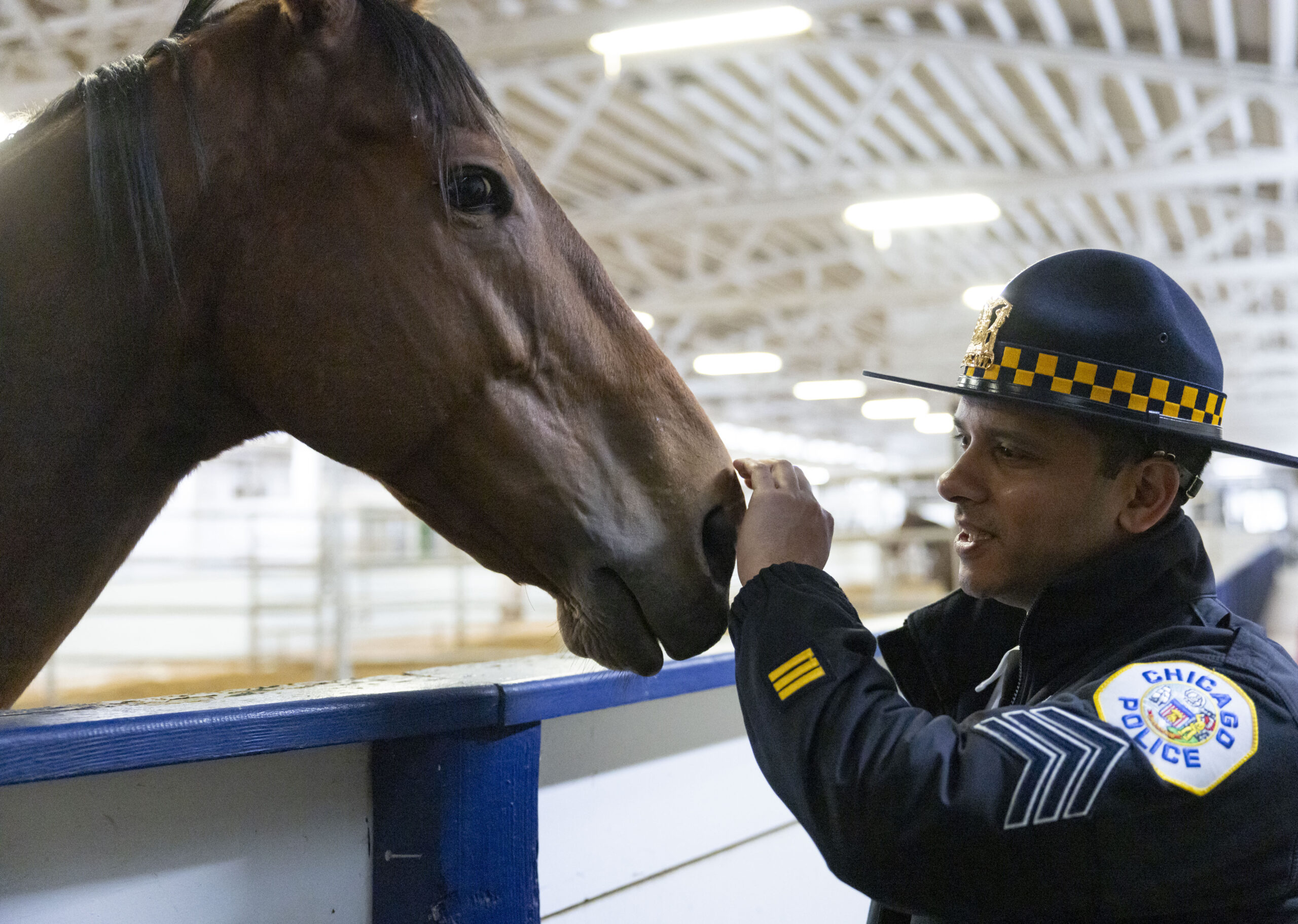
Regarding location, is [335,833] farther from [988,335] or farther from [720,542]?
[988,335]

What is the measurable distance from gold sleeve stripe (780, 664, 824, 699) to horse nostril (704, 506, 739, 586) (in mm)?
304

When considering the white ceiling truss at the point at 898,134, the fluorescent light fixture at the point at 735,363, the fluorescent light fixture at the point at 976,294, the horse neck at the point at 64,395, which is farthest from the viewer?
the fluorescent light fixture at the point at 735,363

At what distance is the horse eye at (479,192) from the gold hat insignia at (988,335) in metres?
0.50

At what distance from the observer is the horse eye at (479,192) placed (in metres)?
1.16

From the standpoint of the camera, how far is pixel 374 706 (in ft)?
3.13

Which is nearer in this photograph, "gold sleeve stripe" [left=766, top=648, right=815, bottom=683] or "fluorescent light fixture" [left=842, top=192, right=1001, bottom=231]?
"gold sleeve stripe" [left=766, top=648, right=815, bottom=683]

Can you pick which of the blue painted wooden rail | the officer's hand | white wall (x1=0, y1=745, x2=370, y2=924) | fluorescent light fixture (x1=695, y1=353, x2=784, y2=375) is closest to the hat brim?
the officer's hand

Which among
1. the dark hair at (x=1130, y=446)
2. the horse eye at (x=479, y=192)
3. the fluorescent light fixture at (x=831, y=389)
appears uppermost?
the fluorescent light fixture at (x=831, y=389)

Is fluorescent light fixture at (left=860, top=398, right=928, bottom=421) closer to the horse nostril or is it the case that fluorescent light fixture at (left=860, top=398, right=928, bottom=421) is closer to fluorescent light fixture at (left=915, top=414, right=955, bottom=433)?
fluorescent light fixture at (left=915, top=414, right=955, bottom=433)

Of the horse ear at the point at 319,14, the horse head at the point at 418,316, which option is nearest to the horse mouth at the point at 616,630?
the horse head at the point at 418,316

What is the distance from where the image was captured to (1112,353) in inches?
38.2

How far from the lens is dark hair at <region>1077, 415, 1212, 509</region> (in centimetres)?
98

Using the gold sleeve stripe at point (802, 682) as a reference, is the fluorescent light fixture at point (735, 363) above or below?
above

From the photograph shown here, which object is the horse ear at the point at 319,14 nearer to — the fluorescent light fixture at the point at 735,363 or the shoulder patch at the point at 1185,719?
the shoulder patch at the point at 1185,719
